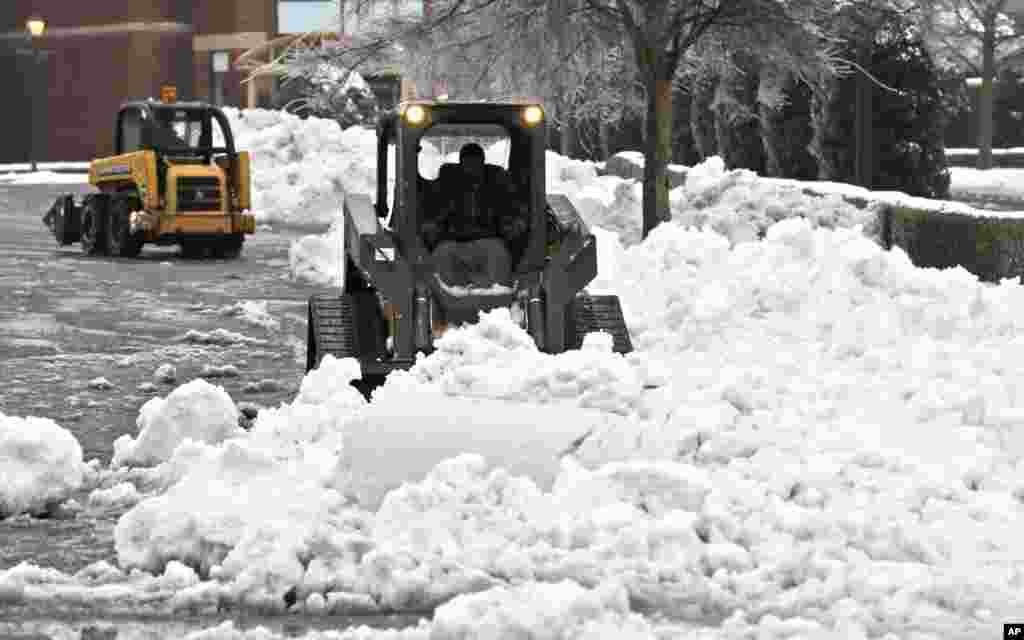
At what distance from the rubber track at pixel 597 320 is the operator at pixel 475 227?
0.63m

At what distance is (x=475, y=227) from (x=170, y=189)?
12976 mm

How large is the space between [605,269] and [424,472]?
8.42 meters

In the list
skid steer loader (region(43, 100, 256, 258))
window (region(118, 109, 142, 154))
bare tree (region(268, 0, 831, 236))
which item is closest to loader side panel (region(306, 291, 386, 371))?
bare tree (region(268, 0, 831, 236))

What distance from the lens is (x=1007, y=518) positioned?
24.5 ft

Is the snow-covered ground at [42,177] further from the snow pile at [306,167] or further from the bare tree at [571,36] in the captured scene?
the bare tree at [571,36]

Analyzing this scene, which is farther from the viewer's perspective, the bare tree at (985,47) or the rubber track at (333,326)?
the bare tree at (985,47)

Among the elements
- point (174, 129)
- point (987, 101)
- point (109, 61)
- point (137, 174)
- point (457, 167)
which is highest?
point (109, 61)

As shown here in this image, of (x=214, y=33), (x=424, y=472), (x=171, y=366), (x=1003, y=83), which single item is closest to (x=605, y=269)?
(x=171, y=366)

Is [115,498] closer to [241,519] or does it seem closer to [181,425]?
[181,425]

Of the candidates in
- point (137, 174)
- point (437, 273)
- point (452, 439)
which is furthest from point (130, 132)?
point (452, 439)

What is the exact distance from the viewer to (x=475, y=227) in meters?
11.0

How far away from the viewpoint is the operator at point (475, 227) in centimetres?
1082

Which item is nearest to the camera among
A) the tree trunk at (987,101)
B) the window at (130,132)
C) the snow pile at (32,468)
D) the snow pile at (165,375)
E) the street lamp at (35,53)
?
the snow pile at (32,468)

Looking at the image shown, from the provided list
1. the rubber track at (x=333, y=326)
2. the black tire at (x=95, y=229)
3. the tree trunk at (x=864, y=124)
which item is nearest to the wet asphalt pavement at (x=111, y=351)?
the black tire at (x=95, y=229)
